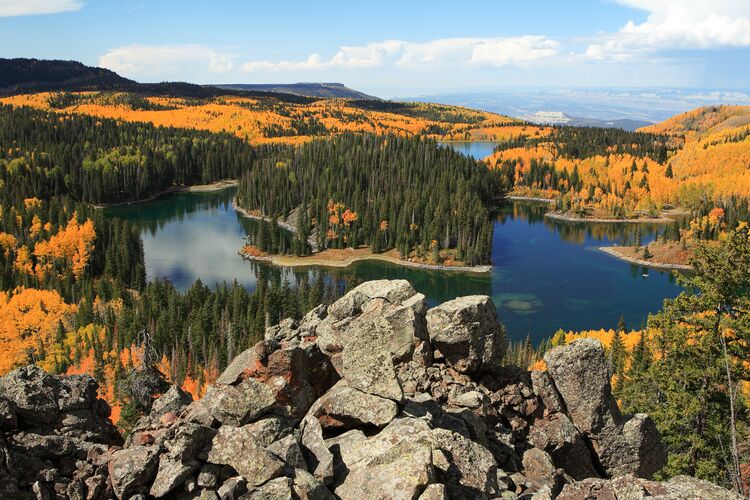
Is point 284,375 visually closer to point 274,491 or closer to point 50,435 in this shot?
point 274,491

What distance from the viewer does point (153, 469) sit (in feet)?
60.7

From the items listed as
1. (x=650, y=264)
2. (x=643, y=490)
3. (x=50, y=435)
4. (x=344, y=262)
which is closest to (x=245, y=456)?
(x=50, y=435)

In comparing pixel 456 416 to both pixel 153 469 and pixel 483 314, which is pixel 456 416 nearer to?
pixel 483 314

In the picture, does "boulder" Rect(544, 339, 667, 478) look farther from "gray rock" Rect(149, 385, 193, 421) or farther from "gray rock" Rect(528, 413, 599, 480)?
"gray rock" Rect(149, 385, 193, 421)

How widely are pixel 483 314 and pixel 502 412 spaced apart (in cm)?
504

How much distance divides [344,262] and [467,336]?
137872mm

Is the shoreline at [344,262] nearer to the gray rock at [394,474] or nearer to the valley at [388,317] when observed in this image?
the valley at [388,317]

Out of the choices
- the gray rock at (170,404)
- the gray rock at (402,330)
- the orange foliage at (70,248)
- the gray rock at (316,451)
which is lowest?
the orange foliage at (70,248)

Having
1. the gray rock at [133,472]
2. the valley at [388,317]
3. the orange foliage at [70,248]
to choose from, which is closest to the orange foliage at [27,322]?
the valley at [388,317]

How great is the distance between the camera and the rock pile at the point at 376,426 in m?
18.2

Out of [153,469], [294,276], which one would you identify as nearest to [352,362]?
[153,469]

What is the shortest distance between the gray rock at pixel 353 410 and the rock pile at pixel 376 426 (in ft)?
0.17

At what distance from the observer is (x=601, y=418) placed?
1080 inches

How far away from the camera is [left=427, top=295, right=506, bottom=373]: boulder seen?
28.9m
